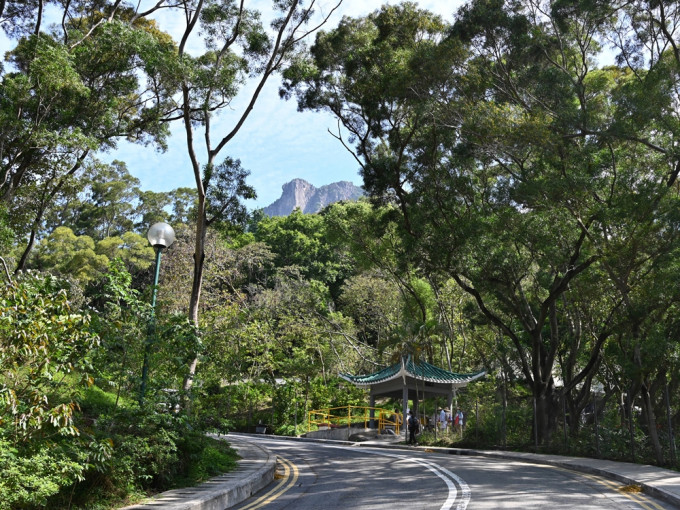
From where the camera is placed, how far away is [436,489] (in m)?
10.4

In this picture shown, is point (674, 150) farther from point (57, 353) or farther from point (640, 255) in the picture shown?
point (57, 353)

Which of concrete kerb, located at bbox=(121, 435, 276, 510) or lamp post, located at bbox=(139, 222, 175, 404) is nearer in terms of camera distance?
concrete kerb, located at bbox=(121, 435, 276, 510)

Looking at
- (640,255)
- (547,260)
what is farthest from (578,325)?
(640,255)

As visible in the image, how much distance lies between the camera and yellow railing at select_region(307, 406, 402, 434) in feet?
114

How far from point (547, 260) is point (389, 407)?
89.6 feet

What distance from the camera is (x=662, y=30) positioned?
16953 millimetres

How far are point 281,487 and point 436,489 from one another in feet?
9.55

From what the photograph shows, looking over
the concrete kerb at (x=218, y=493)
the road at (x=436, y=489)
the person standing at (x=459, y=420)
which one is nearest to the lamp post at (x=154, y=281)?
the concrete kerb at (x=218, y=493)

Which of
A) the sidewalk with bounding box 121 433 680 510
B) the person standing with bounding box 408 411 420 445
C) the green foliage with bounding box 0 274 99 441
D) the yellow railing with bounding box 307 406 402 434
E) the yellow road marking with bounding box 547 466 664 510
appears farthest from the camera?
the yellow railing with bounding box 307 406 402 434

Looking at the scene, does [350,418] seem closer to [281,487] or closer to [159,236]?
[281,487]

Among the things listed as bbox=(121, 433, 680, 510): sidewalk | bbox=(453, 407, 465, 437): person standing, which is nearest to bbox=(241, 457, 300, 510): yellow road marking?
bbox=(121, 433, 680, 510): sidewalk

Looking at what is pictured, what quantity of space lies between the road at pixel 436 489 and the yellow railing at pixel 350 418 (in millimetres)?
18854

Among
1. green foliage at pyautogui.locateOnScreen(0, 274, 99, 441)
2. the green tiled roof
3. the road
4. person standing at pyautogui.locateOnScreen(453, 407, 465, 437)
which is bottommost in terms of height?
the road

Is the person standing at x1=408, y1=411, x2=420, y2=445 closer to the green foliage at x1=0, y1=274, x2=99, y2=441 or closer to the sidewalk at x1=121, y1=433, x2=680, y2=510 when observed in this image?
the sidewalk at x1=121, y1=433, x2=680, y2=510
